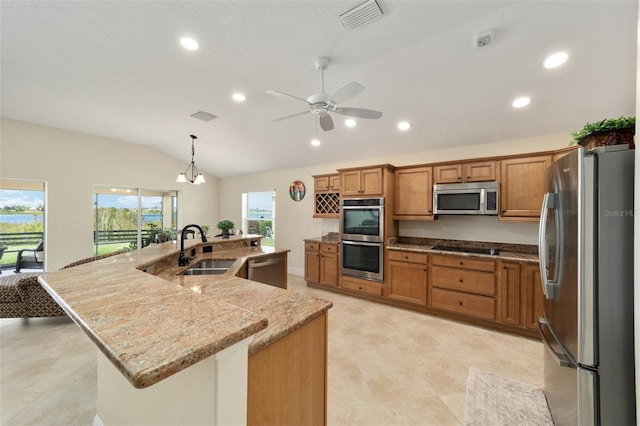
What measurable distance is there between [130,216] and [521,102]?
767 cm

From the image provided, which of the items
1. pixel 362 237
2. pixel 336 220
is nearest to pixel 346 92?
pixel 362 237

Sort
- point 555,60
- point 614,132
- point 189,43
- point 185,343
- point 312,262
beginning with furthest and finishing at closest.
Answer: point 312,262, point 189,43, point 555,60, point 614,132, point 185,343

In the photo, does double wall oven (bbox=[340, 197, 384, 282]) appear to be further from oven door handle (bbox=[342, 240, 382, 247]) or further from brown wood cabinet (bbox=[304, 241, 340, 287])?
brown wood cabinet (bbox=[304, 241, 340, 287])

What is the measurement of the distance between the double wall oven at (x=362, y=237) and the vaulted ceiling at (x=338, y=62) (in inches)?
43.7

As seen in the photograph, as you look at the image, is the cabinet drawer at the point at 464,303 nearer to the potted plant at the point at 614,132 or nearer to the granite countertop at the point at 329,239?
the granite countertop at the point at 329,239

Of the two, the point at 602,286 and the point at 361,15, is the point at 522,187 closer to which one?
the point at 602,286

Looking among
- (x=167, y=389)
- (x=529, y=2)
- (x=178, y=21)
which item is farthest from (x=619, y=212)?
(x=178, y=21)

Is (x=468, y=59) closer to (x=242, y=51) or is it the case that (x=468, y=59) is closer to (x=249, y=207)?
(x=242, y=51)

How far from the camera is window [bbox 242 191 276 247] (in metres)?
6.56

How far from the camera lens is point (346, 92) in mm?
2059

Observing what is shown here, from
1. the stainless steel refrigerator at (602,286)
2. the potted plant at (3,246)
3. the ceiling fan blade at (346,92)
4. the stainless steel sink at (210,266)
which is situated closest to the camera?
the stainless steel refrigerator at (602,286)

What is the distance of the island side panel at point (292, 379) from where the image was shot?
995 millimetres

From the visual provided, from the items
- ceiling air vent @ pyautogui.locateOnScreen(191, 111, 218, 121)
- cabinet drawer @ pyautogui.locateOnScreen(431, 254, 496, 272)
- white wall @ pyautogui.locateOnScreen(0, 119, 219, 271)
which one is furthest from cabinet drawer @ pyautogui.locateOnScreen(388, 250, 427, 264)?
white wall @ pyautogui.locateOnScreen(0, 119, 219, 271)

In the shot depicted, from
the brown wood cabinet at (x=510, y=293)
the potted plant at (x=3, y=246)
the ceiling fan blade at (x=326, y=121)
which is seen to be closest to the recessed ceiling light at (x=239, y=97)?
the ceiling fan blade at (x=326, y=121)
